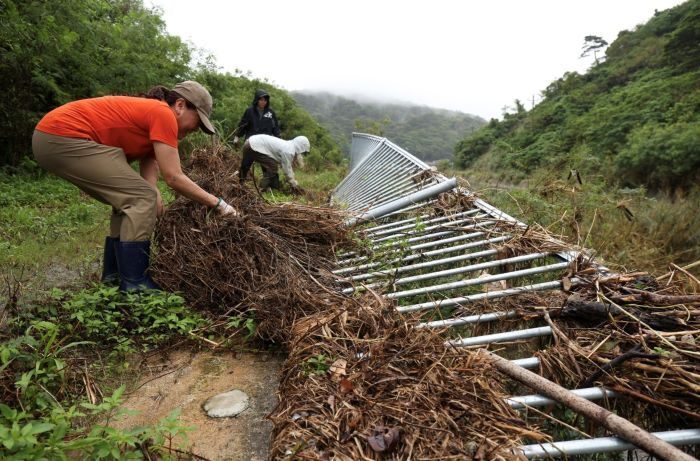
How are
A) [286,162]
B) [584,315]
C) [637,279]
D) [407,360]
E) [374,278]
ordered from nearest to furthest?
[407,360] < [584,315] < [637,279] < [374,278] < [286,162]

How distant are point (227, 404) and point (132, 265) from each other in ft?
4.01

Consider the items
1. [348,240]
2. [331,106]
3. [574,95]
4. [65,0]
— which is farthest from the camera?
[331,106]

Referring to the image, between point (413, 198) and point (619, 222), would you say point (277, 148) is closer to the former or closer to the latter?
point (413, 198)

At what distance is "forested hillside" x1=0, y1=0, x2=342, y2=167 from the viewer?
5789 millimetres

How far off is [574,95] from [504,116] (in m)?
7.73

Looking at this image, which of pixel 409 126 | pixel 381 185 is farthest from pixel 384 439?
pixel 409 126

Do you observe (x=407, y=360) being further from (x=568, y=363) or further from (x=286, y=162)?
(x=286, y=162)

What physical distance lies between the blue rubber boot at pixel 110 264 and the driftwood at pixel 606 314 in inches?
105

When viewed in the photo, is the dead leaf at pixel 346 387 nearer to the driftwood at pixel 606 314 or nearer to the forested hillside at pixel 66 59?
the driftwood at pixel 606 314

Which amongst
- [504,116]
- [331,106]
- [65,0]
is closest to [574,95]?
[504,116]

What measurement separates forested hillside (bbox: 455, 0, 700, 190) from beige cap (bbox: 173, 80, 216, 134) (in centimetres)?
720

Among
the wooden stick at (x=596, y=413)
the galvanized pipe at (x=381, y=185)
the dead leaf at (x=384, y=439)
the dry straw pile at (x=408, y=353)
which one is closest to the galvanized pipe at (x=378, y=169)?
the galvanized pipe at (x=381, y=185)

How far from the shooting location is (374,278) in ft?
8.59

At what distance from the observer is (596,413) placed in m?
1.25
